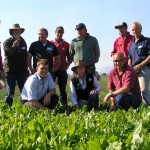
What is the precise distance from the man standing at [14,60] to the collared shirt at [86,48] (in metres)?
1.32

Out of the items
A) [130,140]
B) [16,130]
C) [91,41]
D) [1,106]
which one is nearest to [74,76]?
[91,41]

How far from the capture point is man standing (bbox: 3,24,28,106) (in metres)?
9.55

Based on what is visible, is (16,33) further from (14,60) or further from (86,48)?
(86,48)

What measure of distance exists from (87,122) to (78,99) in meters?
4.11

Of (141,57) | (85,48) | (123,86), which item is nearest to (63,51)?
(85,48)

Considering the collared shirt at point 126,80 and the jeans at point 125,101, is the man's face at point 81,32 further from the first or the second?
the jeans at point 125,101

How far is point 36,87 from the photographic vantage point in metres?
8.41

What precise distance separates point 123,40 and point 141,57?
2.46 feet

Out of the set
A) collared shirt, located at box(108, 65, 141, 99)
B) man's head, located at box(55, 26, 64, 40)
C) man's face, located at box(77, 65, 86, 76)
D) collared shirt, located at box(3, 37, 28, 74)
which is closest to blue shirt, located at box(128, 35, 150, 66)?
collared shirt, located at box(108, 65, 141, 99)

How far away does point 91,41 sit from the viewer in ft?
32.7

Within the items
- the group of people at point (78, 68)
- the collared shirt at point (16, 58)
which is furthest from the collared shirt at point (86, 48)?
the collared shirt at point (16, 58)

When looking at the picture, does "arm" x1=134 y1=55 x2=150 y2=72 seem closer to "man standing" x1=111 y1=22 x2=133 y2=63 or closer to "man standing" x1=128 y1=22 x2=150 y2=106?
"man standing" x1=128 y1=22 x2=150 y2=106

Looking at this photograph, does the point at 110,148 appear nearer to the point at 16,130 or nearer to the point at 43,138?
the point at 43,138

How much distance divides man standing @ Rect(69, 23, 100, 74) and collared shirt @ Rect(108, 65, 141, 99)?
139 centimetres
